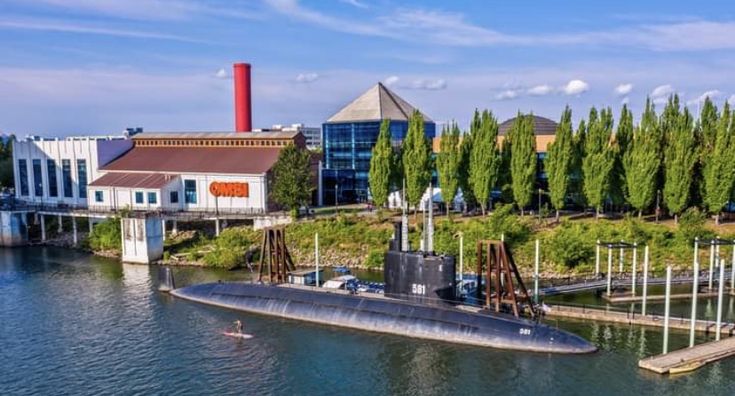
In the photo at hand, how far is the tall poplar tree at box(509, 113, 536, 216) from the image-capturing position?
59719 mm

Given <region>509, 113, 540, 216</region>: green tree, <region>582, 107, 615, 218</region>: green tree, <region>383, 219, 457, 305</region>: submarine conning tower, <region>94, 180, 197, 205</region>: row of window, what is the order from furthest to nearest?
<region>94, 180, 197, 205</region>: row of window → <region>509, 113, 540, 216</region>: green tree → <region>582, 107, 615, 218</region>: green tree → <region>383, 219, 457, 305</region>: submarine conning tower

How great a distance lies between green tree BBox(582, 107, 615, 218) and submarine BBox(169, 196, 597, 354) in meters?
24.0

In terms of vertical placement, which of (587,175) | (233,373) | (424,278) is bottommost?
(233,373)

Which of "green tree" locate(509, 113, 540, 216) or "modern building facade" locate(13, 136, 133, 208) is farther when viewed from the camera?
"modern building facade" locate(13, 136, 133, 208)

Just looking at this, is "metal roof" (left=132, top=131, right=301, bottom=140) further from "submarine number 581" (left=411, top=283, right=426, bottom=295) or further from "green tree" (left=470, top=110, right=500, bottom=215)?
"submarine number 581" (left=411, top=283, right=426, bottom=295)

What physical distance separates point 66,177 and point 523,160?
187ft

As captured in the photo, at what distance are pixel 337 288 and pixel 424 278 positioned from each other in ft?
26.7

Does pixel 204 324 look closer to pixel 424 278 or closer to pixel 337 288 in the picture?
pixel 337 288

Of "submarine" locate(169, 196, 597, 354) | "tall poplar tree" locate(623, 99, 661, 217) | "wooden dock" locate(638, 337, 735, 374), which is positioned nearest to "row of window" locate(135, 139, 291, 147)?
"submarine" locate(169, 196, 597, 354)

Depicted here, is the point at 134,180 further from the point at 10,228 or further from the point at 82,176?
the point at 10,228

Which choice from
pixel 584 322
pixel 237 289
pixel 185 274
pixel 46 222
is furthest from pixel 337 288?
pixel 46 222

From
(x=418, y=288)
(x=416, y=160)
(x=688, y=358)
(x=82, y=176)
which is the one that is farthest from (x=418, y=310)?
(x=82, y=176)

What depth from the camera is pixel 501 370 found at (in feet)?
103

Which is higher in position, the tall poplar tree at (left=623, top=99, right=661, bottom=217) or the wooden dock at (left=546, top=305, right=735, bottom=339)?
the tall poplar tree at (left=623, top=99, right=661, bottom=217)
